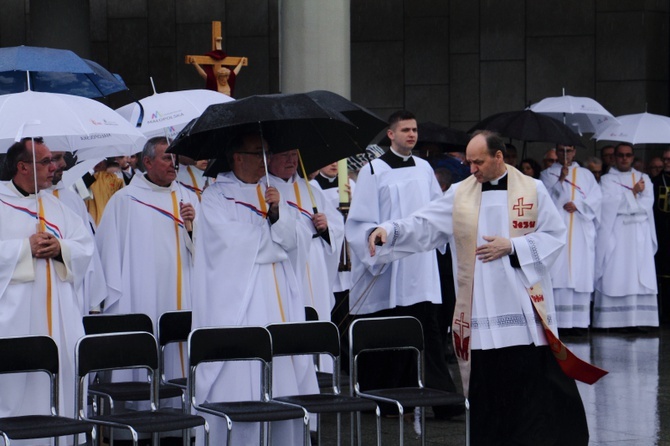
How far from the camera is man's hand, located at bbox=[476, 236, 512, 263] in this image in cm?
791

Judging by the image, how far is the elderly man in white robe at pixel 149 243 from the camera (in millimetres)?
9359

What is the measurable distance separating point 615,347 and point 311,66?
4.36m

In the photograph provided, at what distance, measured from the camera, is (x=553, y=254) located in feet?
26.3

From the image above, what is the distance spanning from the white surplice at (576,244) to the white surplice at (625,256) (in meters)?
0.43

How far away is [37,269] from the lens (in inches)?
302

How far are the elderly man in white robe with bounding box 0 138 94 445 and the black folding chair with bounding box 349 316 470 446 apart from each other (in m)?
1.61

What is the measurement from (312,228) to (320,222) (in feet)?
0.78

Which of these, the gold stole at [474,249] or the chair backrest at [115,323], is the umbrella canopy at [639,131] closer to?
the gold stole at [474,249]

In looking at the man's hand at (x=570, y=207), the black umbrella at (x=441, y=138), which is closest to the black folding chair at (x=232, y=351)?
the black umbrella at (x=441, y=138)

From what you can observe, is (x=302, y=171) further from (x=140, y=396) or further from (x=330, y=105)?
(x=140, y=396)

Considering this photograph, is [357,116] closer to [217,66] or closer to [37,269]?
[37,269]

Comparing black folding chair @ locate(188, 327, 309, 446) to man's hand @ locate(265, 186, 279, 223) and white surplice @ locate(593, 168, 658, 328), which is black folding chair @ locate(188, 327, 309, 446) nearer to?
man's hand @ locate(265, 186, 279, 223)

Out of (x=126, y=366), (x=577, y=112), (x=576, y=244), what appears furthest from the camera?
(x=576, y=244)

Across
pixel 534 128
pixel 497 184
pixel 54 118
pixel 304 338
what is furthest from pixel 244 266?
pixel 534 128
